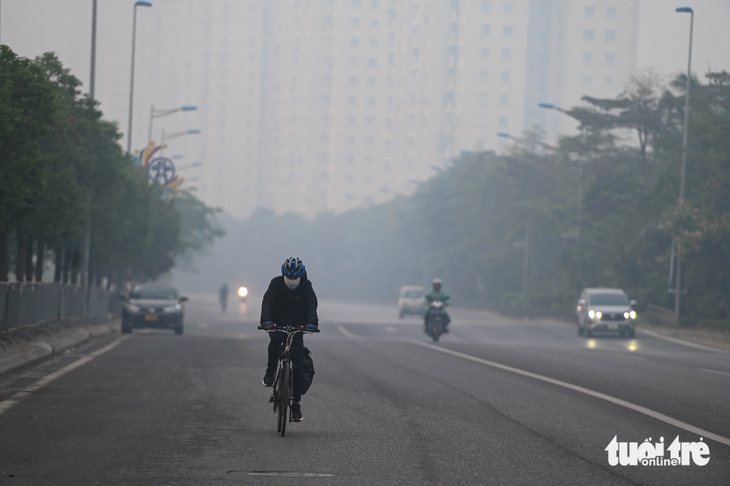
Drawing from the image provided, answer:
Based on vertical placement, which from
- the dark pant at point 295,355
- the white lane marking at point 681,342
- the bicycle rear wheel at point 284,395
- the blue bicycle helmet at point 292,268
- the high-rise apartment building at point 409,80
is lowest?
the white lane marking at point 681,342

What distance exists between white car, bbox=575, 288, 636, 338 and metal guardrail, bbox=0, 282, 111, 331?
726 inches

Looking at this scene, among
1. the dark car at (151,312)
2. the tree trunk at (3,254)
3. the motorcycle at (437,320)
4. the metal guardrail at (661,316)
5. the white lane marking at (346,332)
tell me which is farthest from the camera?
the metal guardrail at (661,316)

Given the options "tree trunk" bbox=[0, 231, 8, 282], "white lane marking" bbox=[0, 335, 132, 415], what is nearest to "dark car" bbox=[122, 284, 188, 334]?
"tree trunk" bbox=[0, 231, 8, 282]

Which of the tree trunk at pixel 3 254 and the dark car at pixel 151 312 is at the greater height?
the tree trunk at pixel 3 254

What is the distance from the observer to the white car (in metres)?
41.9

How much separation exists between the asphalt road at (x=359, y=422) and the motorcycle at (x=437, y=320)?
1034 cm

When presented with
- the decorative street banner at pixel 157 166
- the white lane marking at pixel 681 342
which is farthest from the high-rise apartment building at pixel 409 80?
the white lane marking at pixel 681 342

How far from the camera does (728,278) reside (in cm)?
4747

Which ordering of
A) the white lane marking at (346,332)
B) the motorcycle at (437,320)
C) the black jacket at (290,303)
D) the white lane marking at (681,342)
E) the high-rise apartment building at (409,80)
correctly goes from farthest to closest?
1. the high-rise apartment building at (409,80)
2. the white lane marking at (346,332)
3. the white lane marking at (681,342)
4. the motorcycle at (437,320)
5. the black jacket at (290,303)

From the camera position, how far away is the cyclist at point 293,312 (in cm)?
1098

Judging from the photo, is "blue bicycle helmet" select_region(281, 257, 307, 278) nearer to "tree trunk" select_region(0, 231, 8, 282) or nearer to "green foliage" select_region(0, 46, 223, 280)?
"green foliage" select_region(0, 46, 223, 280)

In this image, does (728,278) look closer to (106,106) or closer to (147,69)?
(106,106)

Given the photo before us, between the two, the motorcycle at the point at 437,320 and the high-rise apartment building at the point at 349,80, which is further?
the high-rise apartment building at the point at 349,80

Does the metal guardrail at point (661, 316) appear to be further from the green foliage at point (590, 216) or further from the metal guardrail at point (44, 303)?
the metal guardrail at point (44, 303)
